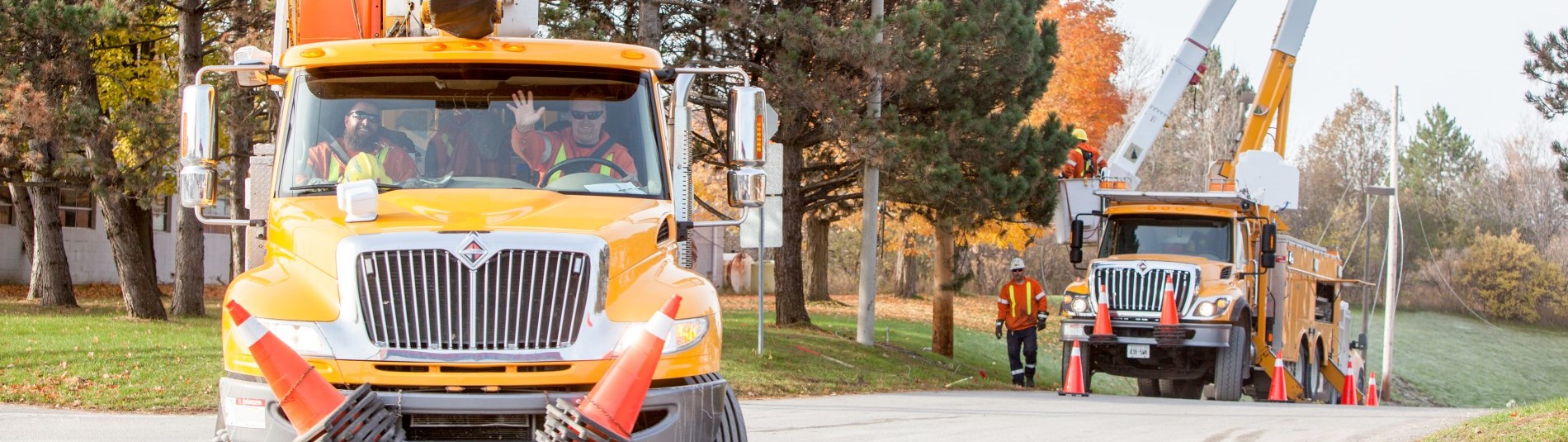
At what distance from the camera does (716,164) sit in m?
23.1

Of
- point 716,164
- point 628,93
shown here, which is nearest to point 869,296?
point 716,164

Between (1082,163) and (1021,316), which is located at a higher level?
(1082,163)

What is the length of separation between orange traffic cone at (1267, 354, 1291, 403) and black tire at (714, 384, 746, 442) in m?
13.6

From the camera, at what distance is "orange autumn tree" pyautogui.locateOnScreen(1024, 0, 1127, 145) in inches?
1309

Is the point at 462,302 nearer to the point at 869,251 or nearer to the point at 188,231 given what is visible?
the point at 869,251

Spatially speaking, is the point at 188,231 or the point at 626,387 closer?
the point at 626,387

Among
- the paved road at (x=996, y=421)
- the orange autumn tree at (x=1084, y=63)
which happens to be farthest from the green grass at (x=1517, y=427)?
the orange autumn tree at (x=1084, y=63)

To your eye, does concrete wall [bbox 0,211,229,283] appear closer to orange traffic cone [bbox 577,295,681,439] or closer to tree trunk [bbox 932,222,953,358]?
tree trunk [bbox 932,222,953,358]

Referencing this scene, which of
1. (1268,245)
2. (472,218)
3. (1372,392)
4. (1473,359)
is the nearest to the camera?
(472,218)

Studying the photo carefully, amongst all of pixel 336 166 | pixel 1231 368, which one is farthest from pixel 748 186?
pixel 1231 368

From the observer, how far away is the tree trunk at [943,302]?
2488cm

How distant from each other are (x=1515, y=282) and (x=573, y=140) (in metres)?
57.1

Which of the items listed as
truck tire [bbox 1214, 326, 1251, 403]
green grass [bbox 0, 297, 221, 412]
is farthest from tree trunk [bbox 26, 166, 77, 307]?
truck tire [bbox 1214, 326, 1251, 403]

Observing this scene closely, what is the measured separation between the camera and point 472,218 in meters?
6.49
